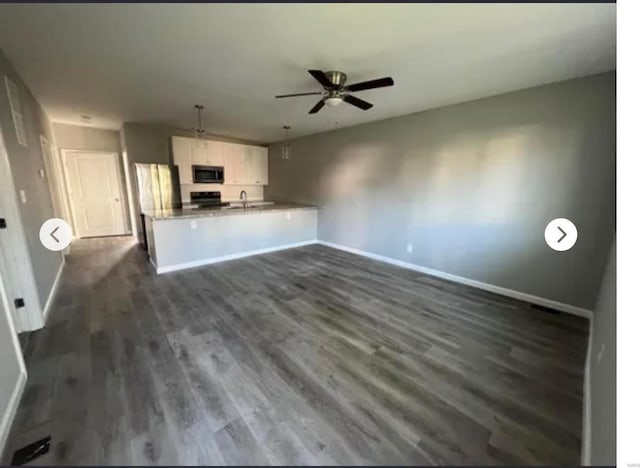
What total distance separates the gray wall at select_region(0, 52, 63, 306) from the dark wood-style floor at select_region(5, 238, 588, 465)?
0.41m

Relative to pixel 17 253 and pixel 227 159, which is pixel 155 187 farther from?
pixel 17 253

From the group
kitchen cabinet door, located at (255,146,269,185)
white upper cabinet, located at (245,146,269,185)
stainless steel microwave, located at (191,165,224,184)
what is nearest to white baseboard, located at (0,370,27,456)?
stainless steel microwave, located at (191,165,224,184)

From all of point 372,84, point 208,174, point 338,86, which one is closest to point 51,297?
point 208,174

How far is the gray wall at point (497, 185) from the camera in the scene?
2594 millimetres

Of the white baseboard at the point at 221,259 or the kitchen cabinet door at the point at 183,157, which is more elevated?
the kitchen cabinet door at the point at 183,157

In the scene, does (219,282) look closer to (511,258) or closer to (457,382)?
(457,382)

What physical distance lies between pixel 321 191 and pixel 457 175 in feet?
9.15

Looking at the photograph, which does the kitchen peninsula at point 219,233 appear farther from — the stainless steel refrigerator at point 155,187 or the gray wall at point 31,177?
the gray wall at point 31,177

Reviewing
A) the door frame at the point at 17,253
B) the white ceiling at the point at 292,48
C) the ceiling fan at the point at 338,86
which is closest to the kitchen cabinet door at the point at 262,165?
the white ceiling at the point at 292,48

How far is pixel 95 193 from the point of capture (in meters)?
5.32

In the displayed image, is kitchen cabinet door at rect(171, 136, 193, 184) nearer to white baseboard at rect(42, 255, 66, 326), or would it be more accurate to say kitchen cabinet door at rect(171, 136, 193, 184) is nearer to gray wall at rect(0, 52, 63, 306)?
gray wall at rect(0, 52, 63, 306)

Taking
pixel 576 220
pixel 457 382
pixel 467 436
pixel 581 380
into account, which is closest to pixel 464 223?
pixel 576 220

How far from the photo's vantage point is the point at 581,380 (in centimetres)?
187

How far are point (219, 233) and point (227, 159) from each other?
2458 millimetres
